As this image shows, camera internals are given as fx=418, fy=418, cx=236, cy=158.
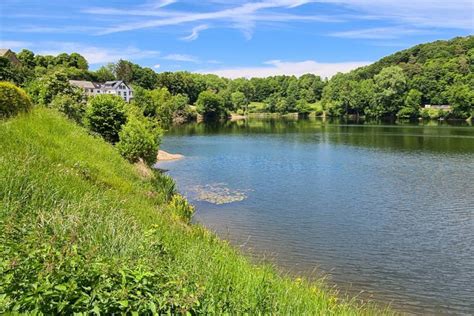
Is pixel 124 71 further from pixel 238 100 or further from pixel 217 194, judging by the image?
pixel 217 194

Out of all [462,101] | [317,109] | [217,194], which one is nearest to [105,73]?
[317,109]

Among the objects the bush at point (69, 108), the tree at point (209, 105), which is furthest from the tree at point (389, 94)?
the bush at point (69, 108)

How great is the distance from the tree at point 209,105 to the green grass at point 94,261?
12899cm

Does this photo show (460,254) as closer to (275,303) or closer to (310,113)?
(275,303)

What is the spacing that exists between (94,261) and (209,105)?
138 m

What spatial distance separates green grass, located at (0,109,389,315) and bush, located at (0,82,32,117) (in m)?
2.73

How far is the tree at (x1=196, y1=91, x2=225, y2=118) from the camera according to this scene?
140 metres

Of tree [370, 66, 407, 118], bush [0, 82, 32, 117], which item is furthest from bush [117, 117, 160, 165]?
tree [370, 66, 407, 118]

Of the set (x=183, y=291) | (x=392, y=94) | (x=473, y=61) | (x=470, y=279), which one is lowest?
(x=470, y=279)

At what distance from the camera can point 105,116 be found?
32.7 m

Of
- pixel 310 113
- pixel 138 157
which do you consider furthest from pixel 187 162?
pixel 310 113

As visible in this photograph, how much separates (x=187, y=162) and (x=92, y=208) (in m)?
38.0

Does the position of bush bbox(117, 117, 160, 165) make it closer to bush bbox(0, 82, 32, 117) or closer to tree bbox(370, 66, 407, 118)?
bush bbox(0, 82, 32, 117)

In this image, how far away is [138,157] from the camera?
1110 inches
